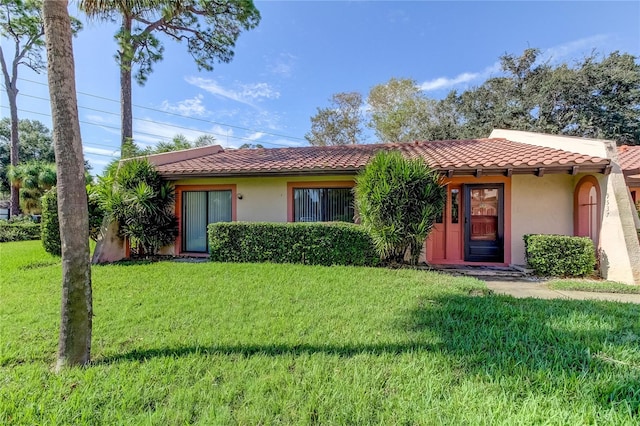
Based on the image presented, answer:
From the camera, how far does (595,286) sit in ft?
21.2

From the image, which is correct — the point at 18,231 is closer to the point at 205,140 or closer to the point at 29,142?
the point at 205,140

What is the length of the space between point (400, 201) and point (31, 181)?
22143 mm

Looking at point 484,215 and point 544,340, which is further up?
point 484,215

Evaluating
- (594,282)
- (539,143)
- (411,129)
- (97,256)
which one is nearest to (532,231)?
(594,282)

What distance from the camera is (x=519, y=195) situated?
9.07m

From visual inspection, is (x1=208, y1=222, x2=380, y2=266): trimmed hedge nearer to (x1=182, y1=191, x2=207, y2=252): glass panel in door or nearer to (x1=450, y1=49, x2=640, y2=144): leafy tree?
(x1=182, y1=191, x2=207, y2=252): glass panel in door

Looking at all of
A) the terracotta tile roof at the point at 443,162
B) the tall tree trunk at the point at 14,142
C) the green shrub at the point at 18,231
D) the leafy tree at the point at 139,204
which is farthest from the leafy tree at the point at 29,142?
the terracotta tile roof at the point at 443,162

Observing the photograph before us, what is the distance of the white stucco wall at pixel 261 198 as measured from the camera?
10352 mm

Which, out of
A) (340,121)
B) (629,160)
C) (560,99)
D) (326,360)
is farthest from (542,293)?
(340,121)

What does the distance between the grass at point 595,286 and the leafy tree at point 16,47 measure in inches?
1116

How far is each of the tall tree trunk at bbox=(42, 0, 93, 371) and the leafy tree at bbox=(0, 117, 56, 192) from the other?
3912cm

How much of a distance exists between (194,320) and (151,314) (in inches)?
34.1

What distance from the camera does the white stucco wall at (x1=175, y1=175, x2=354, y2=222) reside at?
34.0ft

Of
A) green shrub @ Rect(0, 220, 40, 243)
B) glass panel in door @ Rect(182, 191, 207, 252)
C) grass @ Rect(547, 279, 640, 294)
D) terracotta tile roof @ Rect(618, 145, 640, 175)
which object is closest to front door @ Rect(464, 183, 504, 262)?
grass @ Rect(547, 279, 640, 294)
